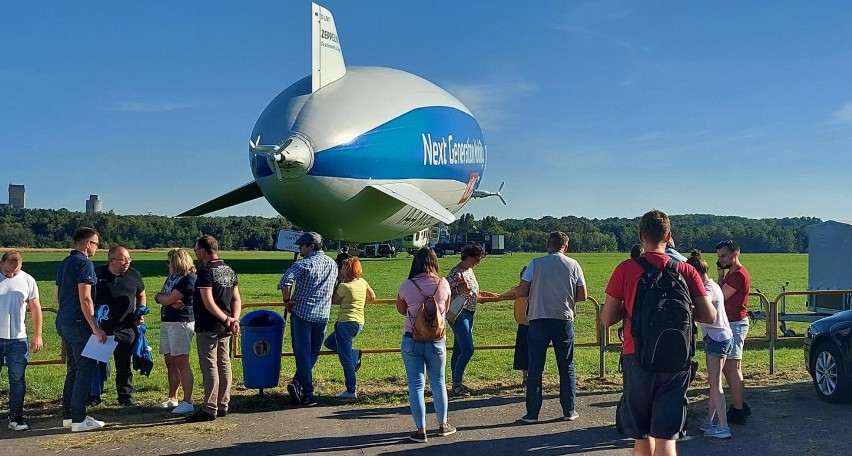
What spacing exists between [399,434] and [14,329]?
381 cm

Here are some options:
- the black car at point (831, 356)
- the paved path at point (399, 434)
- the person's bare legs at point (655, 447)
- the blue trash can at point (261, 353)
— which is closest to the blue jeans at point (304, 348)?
the blue trash can at point (261, 353)

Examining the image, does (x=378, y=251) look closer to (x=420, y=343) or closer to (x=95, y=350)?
(x=95, y=350)

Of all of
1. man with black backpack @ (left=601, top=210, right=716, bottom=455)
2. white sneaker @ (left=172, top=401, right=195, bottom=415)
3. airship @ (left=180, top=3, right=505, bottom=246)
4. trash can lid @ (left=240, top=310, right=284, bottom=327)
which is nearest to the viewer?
man with black backpack @ (left=601, top=210, right=716, bottom=455)

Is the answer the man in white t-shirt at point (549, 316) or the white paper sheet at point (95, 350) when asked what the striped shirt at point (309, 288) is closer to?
the white paper sheet at point (95, 350)

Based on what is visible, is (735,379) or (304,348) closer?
(735,379)

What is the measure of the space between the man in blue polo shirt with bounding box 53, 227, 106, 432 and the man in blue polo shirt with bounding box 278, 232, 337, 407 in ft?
6.55

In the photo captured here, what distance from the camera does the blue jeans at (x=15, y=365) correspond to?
24.3 ft

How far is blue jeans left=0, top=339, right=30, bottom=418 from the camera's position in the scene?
7.41m

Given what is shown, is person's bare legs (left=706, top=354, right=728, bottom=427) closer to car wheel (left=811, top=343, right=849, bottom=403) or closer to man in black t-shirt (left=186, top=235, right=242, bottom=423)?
car wheel (left=811, top=343, right=849, bottom=403)

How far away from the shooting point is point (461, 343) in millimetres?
9109

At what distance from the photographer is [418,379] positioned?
7.06 m

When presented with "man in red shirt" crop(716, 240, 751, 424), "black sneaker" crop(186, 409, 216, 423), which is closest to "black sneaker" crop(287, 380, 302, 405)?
"black sneaker" crop(186, 409, 216, 423)

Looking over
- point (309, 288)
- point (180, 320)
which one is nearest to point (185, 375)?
point (180, 320)

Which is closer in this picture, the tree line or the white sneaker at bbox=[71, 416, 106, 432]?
the white sneaker at bbox=[71, 416, 106, 432]
